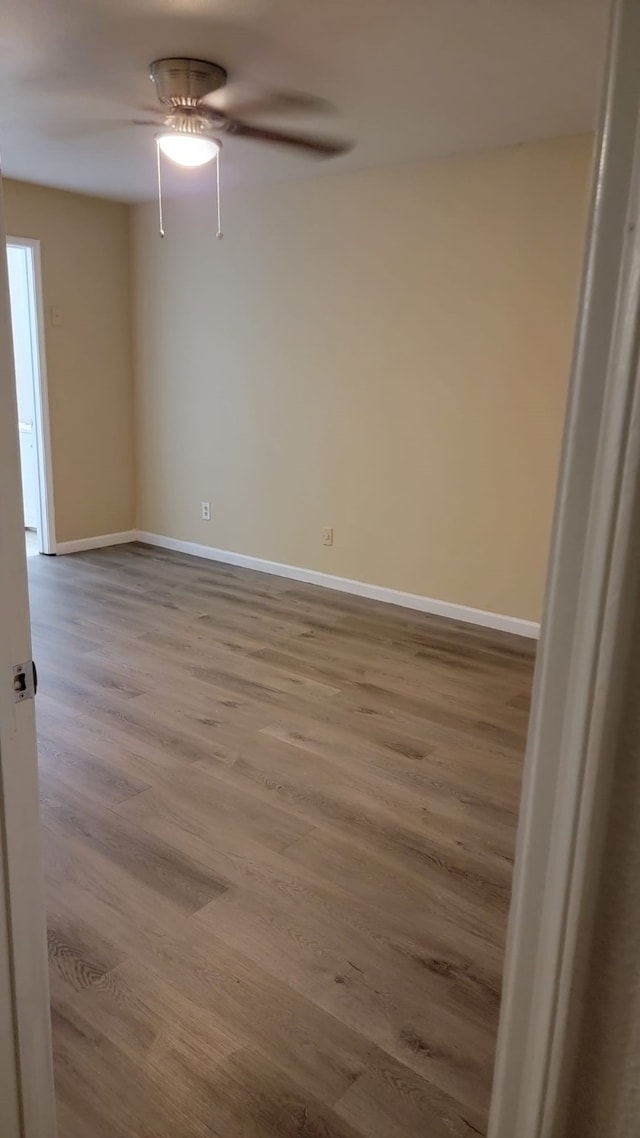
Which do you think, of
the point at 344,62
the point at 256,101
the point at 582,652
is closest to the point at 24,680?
the point at 582,652

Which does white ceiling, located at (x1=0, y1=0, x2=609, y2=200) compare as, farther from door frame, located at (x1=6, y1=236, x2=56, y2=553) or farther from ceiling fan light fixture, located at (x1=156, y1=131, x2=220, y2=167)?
door frame, located at (x1=6, y1=236, x2=56, y2=553)

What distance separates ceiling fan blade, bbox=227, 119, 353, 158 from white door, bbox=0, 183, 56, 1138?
3.05m

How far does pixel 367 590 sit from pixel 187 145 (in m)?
2.65

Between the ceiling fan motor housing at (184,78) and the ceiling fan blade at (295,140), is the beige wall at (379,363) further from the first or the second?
the ceiling fan motor housing at (184,78)

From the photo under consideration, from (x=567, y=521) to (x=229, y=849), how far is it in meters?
1.98

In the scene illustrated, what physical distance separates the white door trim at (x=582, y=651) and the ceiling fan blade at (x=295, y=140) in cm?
343

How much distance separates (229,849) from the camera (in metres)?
2.29

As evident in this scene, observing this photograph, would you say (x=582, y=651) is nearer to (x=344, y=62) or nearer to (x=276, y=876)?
(x=276, y=876)

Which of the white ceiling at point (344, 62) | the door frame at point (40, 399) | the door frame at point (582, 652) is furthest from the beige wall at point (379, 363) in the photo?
the door frame at point (582, 652)

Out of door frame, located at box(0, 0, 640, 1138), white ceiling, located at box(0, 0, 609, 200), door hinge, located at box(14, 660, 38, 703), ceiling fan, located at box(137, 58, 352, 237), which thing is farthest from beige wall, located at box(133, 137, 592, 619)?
door frame, located at box(0, 0, 640, 1138)

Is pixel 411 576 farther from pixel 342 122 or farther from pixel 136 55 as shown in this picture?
pixel 136 55

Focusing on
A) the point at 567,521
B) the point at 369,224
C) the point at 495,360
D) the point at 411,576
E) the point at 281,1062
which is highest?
the point at 369,224

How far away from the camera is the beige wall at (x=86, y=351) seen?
5.25m

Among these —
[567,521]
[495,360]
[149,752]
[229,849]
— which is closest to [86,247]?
[495,360]
